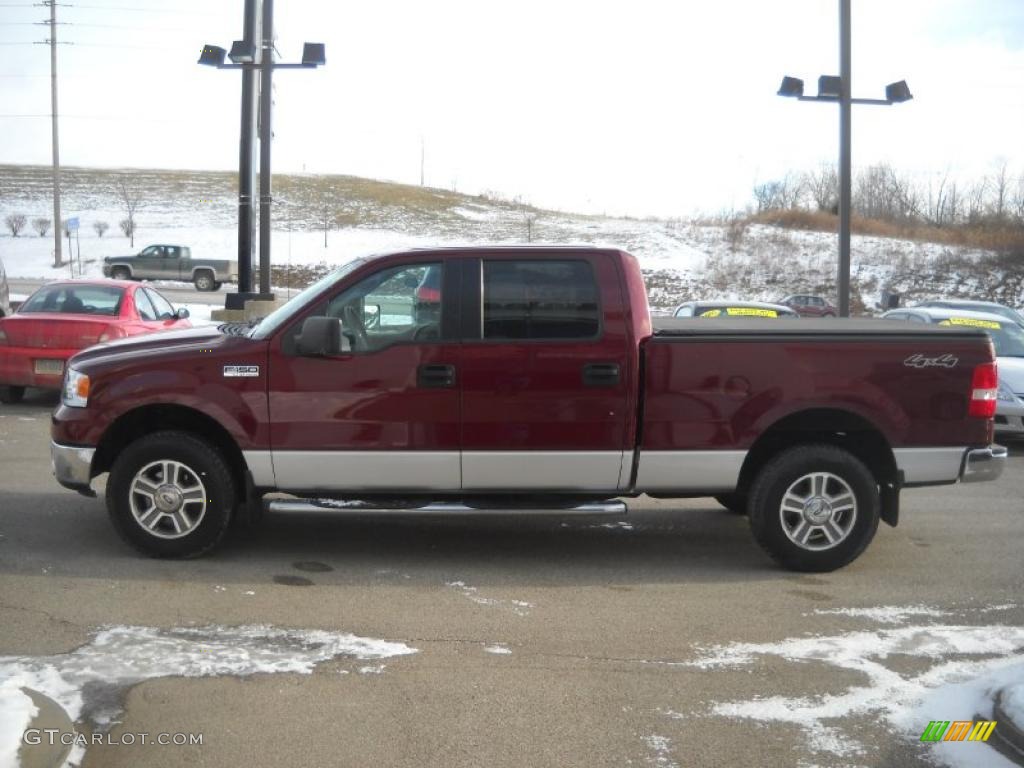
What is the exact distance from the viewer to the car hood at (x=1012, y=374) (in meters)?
11.1

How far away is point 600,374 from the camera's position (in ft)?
19.9

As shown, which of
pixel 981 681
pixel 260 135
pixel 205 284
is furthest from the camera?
pixel 205 284

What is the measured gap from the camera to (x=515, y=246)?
20.9ft

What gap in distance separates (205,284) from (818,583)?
133 feet

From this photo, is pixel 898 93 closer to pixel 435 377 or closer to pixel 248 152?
pixel 248 152

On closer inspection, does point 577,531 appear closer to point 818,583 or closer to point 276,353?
point 818,583

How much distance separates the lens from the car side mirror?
587 centimetres

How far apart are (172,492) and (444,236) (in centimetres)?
5554

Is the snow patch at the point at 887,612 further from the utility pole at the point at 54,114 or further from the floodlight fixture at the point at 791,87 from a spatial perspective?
the utility pole at the point at 54,114

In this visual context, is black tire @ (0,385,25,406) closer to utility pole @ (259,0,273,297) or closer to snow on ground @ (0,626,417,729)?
utility pole @ (259,0,273,297)

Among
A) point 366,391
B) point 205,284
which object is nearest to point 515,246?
point 366,391

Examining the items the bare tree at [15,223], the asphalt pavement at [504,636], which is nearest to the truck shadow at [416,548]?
the asphalt pavement at [504,636]

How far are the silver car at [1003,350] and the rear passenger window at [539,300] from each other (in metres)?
4.93

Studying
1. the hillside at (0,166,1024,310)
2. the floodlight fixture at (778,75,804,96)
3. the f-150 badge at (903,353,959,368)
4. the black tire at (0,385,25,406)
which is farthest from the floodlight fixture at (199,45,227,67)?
the hillside at (0,166,1024,310)
